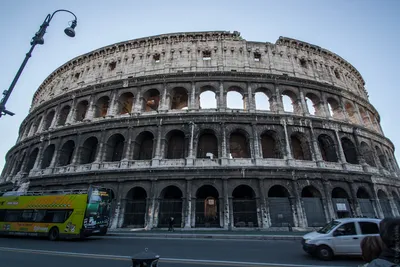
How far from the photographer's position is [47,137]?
1991 cm

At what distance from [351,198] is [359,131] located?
22.7 feet

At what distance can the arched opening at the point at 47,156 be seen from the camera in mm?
19375

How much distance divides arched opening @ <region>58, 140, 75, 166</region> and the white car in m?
20.5

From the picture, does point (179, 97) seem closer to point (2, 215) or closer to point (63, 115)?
point (63, 115)

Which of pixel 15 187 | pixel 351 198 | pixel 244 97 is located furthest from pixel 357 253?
pixel 15 187

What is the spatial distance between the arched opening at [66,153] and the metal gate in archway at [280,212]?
18546 mm

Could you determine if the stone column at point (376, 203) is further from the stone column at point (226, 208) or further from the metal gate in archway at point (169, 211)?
the metal gate in archway at point (169, 211)

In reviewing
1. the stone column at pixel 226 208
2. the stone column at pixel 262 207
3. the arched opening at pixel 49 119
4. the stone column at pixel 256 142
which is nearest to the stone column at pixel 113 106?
the arched opening at pixel 49 119

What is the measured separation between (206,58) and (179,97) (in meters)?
4.90

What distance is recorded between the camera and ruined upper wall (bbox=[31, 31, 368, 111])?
19.8 meters

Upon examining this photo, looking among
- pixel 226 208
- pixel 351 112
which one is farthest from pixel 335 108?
pixel 226 208

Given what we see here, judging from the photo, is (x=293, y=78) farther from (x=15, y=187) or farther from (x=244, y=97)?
(x=15, y=187)

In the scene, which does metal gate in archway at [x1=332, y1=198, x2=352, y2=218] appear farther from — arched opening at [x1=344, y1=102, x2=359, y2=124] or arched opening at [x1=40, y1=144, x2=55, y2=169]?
arched opening at [x1=40, y1=144, x2=55, y2=169]

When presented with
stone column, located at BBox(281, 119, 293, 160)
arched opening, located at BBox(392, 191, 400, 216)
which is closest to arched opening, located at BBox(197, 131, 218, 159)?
stone column, located at BBox(281, 119, 293, 160)
